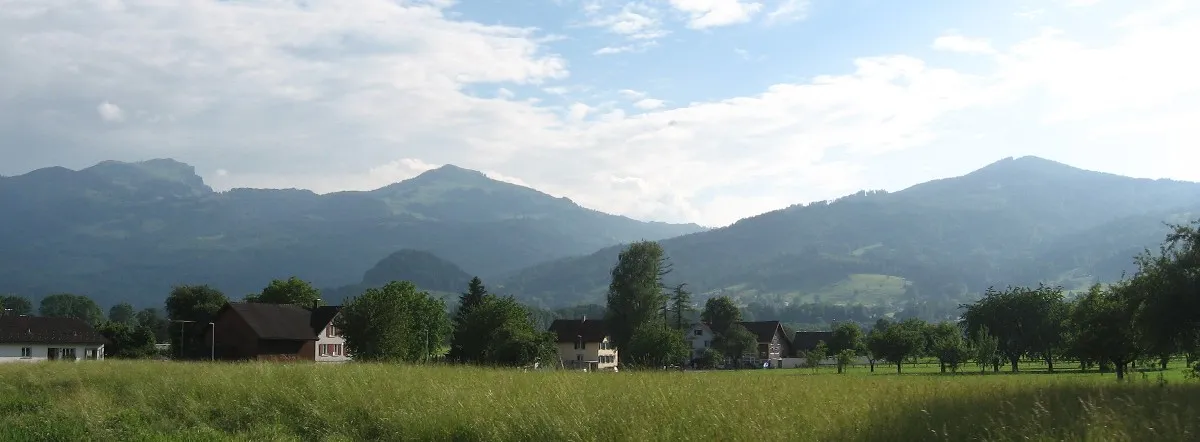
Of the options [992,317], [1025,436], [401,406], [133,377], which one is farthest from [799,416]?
[992,317]

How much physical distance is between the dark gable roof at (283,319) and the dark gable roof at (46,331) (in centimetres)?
1928

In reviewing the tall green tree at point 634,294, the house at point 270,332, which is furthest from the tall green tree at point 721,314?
the house at point 270,332

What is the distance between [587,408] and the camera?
16.3 metres

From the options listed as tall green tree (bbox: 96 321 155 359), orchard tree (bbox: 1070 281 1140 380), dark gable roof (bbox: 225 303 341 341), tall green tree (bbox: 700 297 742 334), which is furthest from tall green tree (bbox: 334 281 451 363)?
tall green tree (bbox: 700 297 742 334)

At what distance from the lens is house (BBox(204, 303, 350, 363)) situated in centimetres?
8356

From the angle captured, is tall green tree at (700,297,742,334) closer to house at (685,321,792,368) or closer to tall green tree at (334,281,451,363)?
house at (685,321,792,368)

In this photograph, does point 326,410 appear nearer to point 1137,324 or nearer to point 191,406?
point 191,406

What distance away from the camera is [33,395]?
30078mm

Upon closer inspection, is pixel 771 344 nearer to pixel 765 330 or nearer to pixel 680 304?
pixel 765 330

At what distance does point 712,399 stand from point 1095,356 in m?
44.1

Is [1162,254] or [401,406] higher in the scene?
[1162,254]

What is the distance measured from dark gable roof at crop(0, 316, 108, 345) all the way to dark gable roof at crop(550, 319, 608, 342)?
177ft

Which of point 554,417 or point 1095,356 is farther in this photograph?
point 1095,356

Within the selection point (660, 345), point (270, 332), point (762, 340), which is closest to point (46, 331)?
point (270, 332)
